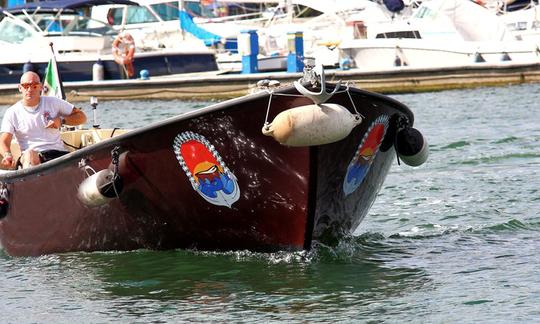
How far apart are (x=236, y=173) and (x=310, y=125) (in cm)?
86

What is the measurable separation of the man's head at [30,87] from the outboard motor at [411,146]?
2746 mm

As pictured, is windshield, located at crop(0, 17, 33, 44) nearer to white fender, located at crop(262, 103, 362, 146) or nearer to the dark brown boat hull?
the dark brown boat hull

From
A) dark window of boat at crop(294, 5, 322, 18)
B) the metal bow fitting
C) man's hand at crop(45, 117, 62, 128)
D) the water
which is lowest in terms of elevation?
the water

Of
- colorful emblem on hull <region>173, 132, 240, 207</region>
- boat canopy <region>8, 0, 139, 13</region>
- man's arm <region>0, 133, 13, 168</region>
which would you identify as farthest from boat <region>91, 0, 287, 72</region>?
colorful emblem on hull <region>173, 132, 240, 207</region>

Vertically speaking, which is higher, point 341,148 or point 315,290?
point 341,148

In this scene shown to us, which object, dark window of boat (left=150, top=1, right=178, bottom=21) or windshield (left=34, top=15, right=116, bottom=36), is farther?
dark window of boat (left=150, top=1, right=178, bottom=21)

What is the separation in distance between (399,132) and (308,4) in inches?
996

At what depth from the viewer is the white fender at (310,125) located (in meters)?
7.75

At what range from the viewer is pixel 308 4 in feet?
111

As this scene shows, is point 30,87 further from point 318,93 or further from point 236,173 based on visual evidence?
point 318,93

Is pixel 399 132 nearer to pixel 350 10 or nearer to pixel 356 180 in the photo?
pixel 356 180

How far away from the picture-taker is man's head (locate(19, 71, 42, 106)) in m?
9.55

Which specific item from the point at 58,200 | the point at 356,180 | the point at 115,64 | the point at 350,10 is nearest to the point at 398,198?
the point at 356,180

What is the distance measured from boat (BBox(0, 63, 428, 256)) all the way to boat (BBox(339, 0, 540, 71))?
15.8 metres
